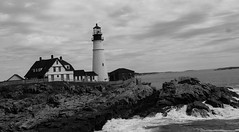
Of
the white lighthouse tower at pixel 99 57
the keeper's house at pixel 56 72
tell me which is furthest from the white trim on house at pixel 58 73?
the white lighthouse tower at pixel 99 57

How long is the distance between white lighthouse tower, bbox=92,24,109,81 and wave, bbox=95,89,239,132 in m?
20.5

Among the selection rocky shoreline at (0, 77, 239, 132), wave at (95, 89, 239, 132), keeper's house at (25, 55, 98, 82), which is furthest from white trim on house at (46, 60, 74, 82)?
wave at (95, 89, 239, 132)

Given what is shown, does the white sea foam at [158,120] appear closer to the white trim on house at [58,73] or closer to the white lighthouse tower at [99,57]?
the white trim on house at [58,73]

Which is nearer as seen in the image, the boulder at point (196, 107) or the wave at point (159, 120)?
the wave at point (159, 120)

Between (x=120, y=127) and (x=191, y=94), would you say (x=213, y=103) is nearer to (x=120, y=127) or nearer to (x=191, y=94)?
(x=191, y=94)

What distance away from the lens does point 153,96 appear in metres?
35.9

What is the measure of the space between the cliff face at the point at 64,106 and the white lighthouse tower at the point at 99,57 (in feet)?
37.7

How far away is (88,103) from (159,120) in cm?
776

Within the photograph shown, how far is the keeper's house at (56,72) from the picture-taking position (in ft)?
152

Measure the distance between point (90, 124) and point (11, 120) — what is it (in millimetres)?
7103

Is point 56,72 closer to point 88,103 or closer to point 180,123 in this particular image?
point 88,103

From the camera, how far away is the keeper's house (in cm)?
4643

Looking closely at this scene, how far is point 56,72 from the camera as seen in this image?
46781mm

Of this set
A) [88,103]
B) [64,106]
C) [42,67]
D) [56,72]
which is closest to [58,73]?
[56,72]
